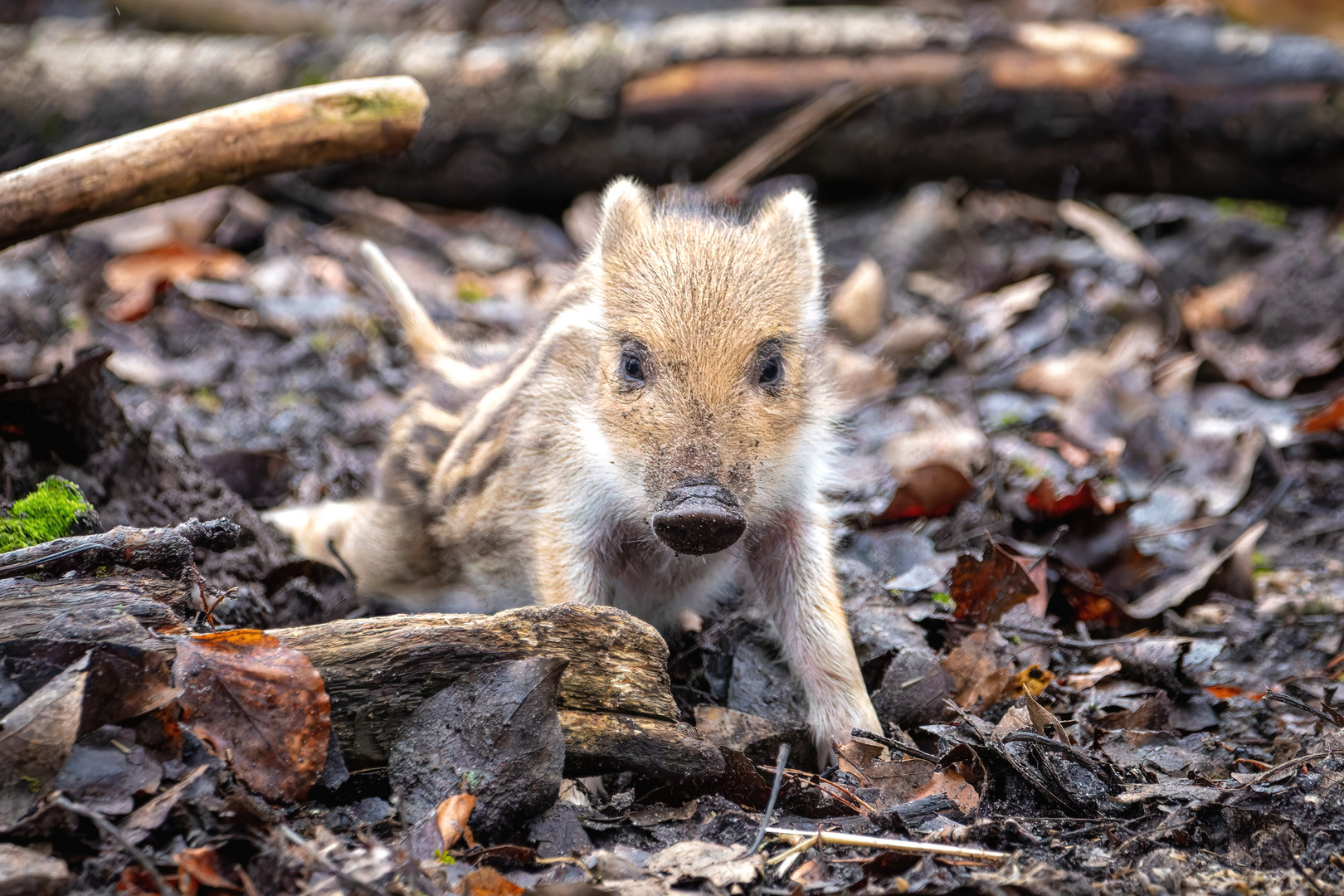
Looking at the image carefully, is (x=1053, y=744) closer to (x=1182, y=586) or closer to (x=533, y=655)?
(x=533, y=655)

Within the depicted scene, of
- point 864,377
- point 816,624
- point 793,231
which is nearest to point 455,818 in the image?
point 816,624

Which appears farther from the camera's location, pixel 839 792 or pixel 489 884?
pixel 839 792

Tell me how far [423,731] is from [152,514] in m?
1.90

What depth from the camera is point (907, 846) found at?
8.57 ft

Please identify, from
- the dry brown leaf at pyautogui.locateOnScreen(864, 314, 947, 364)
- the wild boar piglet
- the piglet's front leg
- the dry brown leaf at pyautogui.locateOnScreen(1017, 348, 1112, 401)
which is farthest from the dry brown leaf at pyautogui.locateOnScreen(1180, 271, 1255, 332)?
the piglet's front leg

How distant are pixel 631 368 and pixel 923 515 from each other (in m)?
1.87

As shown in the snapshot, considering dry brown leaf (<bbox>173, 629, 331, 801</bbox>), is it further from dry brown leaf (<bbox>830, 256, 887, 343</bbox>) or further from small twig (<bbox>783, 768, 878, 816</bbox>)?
dry brown leaf (<bbox>830, 256, 887, 343</bbox>)

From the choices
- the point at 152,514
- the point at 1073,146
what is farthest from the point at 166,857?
the point at 1073,146

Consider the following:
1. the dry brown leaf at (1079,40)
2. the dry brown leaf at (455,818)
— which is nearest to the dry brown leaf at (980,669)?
the dry brown leaf at (455,818)

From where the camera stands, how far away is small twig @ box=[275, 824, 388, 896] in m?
2.11

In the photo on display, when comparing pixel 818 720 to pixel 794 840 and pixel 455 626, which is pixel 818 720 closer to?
pixel 794 840

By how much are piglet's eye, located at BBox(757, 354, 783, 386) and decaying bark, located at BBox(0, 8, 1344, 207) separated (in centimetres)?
472

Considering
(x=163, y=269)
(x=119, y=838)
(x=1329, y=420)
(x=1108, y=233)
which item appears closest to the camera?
(x=119, y=838)

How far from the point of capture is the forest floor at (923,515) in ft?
8.28
